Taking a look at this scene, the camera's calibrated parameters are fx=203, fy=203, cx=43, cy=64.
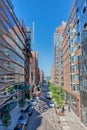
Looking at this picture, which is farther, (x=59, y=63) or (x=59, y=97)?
(x=59, y=63)

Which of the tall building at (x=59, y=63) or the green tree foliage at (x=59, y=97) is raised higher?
the tall building at (x=59, y=63)

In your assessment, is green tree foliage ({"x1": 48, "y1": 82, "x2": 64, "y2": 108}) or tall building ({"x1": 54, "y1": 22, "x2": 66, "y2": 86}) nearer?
green tree foliage ({"x1": 48, "y1": 82, "x2": 64, "y2": 108})

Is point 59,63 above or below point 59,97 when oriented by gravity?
above

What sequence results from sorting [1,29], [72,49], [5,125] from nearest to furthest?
[5,125], [1,29], [72,49]

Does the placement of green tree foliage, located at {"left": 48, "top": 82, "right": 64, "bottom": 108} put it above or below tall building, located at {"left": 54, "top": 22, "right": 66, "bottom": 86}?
below

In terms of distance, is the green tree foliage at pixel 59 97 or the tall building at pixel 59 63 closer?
the green tree foliage at pixel 59 97

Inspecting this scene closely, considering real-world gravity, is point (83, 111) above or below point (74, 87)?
below

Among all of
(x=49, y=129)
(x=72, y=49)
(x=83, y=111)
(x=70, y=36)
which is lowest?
(x=49, y=129)

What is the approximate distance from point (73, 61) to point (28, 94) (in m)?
38.2

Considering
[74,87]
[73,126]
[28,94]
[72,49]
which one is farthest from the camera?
[28,94]

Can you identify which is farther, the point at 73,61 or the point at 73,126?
the point at 73,61

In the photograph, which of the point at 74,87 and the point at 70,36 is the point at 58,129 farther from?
the point at 70,36

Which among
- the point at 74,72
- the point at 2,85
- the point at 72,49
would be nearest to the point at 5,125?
the point at 2,85

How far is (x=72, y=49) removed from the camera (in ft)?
179
